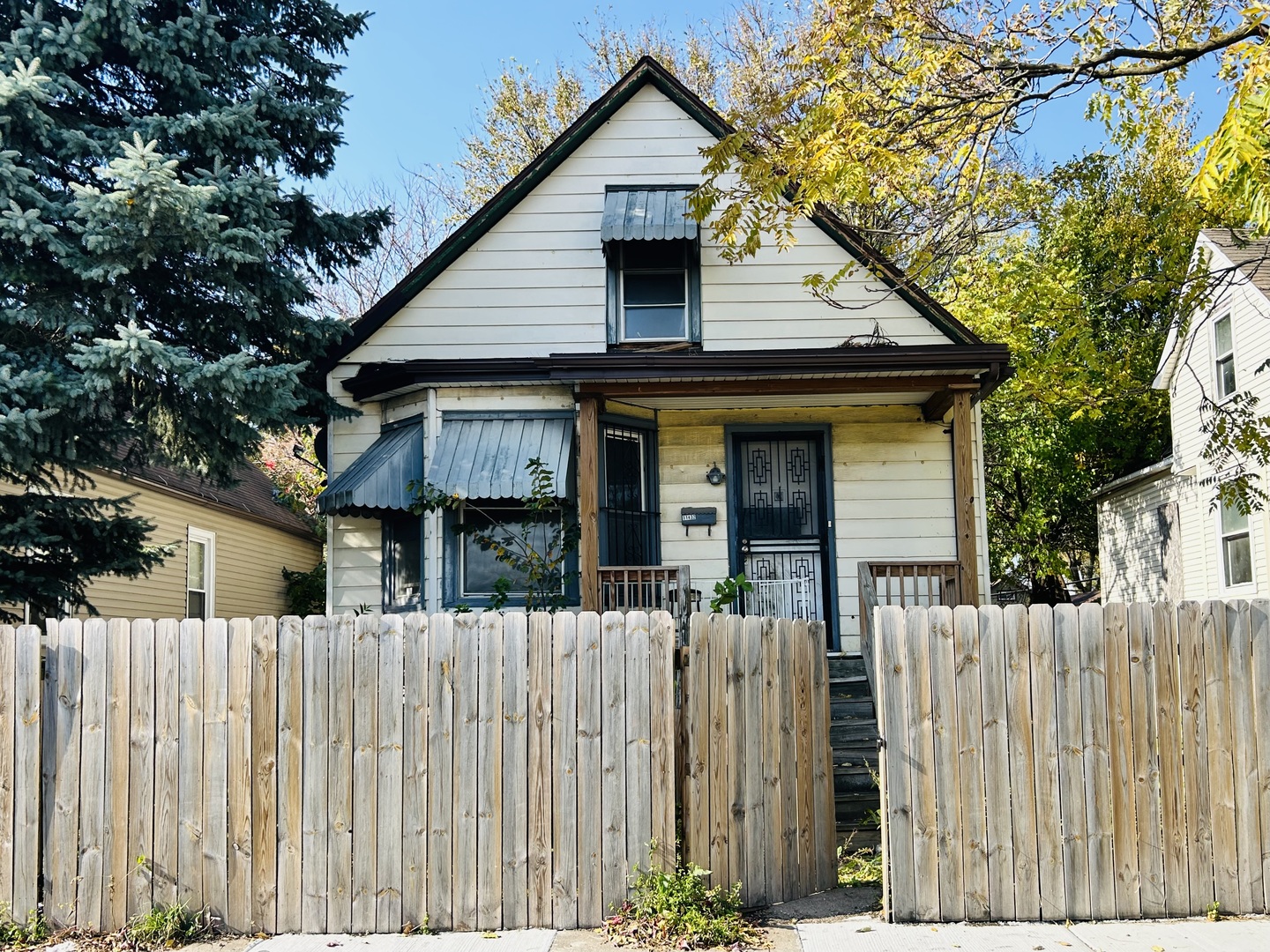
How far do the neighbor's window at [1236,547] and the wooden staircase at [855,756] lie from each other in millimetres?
10167

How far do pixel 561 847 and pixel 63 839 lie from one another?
8.34ft

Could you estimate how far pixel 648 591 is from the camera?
10852 mm

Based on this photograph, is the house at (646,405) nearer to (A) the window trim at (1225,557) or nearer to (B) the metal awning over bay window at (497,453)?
(B) the metal awning over bay window at (497,453)

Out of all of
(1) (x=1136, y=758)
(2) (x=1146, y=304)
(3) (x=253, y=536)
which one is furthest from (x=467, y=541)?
(2) (x=1146, y=304)

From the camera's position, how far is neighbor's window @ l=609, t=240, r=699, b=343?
11930 mm

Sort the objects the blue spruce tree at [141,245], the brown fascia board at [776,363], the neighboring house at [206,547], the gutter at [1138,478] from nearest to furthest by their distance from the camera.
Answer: the blue spruce tree at [141,245], the brown fascia board at [776,363], the neighboring house at [206,547], the gutter at [1138,478]

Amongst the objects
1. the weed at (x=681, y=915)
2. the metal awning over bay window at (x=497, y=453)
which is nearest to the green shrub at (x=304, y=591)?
the metal awning over bay window at (x=497, y=453)

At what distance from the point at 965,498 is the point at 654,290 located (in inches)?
161

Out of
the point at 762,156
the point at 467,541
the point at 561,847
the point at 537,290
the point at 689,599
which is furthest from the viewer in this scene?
the point at 537,290

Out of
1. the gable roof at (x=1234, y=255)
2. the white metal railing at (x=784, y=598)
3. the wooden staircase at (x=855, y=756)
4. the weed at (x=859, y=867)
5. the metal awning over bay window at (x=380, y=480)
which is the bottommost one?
the weed at (x=859, y=867)

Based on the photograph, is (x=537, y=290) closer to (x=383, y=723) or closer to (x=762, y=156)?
(x=762, y=156)

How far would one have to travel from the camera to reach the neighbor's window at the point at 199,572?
17.7 metres

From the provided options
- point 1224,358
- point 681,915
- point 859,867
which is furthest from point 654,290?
point 1224,358

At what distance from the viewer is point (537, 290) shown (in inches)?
470
